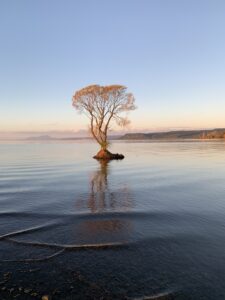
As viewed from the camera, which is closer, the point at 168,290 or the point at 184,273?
the point at 168,290

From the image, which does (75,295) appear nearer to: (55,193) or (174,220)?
(174,220)

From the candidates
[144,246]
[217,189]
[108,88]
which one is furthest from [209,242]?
[108,88]

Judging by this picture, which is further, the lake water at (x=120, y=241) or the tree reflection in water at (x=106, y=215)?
the tree reflection in water at (x=106, y=215)

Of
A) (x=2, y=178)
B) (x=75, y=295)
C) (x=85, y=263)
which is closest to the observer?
(x=75, y=295)

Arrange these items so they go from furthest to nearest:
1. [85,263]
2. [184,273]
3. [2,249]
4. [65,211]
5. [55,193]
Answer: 1. [55,193]
2. [65,211]
3. [2,249]
4. [85,263]
5. [184,273]

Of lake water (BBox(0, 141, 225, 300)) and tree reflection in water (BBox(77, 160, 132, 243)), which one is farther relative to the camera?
tree reflection in water (BBox(77, 160, 132, 243))

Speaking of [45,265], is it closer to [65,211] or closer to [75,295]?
[75,295]

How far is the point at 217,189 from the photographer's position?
67.2 ft

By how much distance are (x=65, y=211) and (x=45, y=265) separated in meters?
6.23

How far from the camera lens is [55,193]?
1952 cm

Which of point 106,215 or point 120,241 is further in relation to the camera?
point 106,215

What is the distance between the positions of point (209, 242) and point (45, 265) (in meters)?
6.10

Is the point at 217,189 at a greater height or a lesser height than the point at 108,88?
lesser

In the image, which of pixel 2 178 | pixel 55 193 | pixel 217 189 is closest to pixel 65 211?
pixel 55 193
